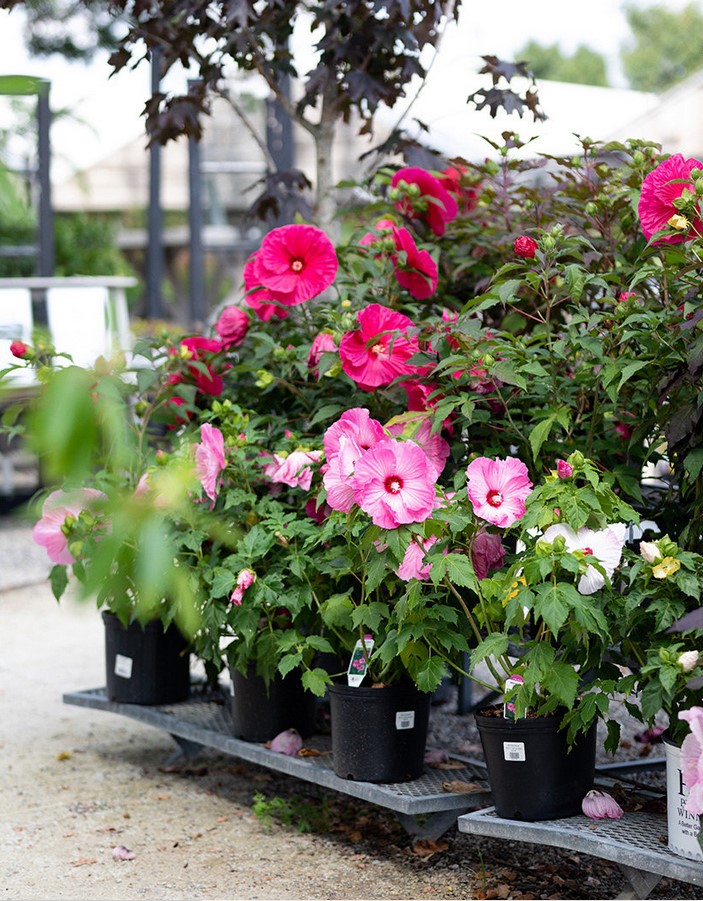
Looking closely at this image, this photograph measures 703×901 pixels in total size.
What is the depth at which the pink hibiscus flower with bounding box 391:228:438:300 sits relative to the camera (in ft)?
8.50

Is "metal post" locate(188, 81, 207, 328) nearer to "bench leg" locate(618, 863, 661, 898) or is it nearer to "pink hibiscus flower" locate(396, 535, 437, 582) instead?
"pink hibiscus flower" locate(396, 535, 437, 582)

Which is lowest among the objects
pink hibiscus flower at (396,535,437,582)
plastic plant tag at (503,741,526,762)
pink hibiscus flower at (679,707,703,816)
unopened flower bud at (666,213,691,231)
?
plastic plant tag at (503,741,526,762)

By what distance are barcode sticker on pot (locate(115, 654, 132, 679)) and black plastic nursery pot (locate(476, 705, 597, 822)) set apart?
115 centimetres

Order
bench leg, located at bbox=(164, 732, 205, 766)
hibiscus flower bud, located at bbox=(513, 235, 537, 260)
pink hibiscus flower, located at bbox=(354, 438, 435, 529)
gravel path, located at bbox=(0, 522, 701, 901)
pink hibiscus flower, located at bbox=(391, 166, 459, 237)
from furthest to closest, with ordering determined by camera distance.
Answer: bench leg, located at bbox=(164, 732, 205, 766) → pink hibiscus flower, located at bbox=(391, 166, 459, 237) → gravel path, located at bbox=(0, 522, 701, 901) → hibiscus flower bud, located at bbox=(513, 235, 537, 260) → pink hibiscus flower, located at bbox=(354, 438, 435, 529)

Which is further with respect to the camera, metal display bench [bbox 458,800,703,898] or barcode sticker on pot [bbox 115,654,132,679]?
barcode sticker on pot [bbox 115,654,132,679]

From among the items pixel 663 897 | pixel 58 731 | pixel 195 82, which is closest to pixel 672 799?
pixel 663 897

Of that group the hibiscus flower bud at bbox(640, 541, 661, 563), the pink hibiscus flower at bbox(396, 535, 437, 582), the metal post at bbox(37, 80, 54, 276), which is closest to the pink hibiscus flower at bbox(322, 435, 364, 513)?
the pink hibiscus flower at bbox(396, 535, 437, 582)

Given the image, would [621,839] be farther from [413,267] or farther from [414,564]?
[413,267]

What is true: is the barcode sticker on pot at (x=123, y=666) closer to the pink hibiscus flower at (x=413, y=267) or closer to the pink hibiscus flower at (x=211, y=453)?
the pink hibiscus flower at (x=211, y=453)

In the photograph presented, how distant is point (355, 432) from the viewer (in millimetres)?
2229

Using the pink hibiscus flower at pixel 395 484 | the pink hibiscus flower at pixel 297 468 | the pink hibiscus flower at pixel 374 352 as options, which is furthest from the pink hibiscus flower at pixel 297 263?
the pink hibiscus flower at pixel 395 484

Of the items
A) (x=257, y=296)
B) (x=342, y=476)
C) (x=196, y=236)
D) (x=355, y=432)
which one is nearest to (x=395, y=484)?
(x=342, y=476)

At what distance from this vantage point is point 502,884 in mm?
2229

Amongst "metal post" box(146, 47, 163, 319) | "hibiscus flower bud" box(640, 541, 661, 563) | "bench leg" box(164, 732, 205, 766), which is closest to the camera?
"hibiscus flower bud" box(640, 541, 661, 563)
